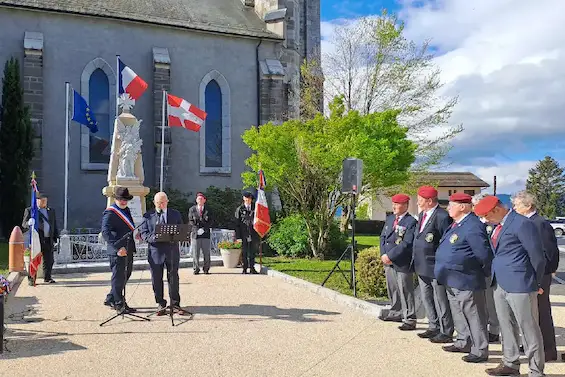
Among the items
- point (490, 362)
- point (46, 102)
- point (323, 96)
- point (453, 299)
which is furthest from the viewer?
point (323, 96)

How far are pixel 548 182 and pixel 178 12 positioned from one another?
52.0m

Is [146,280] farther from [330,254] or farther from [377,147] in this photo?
[377,147]

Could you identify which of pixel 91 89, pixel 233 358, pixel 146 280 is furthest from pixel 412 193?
pixel 233 358

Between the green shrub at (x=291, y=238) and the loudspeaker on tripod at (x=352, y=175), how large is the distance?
5.57 m

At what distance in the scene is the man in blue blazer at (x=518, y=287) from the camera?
5.38 metres

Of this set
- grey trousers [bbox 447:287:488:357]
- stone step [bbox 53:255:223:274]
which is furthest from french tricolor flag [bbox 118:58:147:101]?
grey trousers [bbox 447:287:488:357]

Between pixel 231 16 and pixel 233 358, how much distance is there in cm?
2241

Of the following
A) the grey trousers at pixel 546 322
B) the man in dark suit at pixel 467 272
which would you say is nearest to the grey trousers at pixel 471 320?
the man in dark suit at pixel 467 272

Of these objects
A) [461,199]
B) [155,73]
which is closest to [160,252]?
[461,199]

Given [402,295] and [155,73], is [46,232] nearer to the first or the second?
[402,295]

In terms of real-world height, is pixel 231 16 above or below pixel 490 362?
above

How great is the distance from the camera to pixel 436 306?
7.07 meters

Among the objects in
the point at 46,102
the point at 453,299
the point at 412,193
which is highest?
the point at 46,102

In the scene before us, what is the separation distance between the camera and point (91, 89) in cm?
2267
